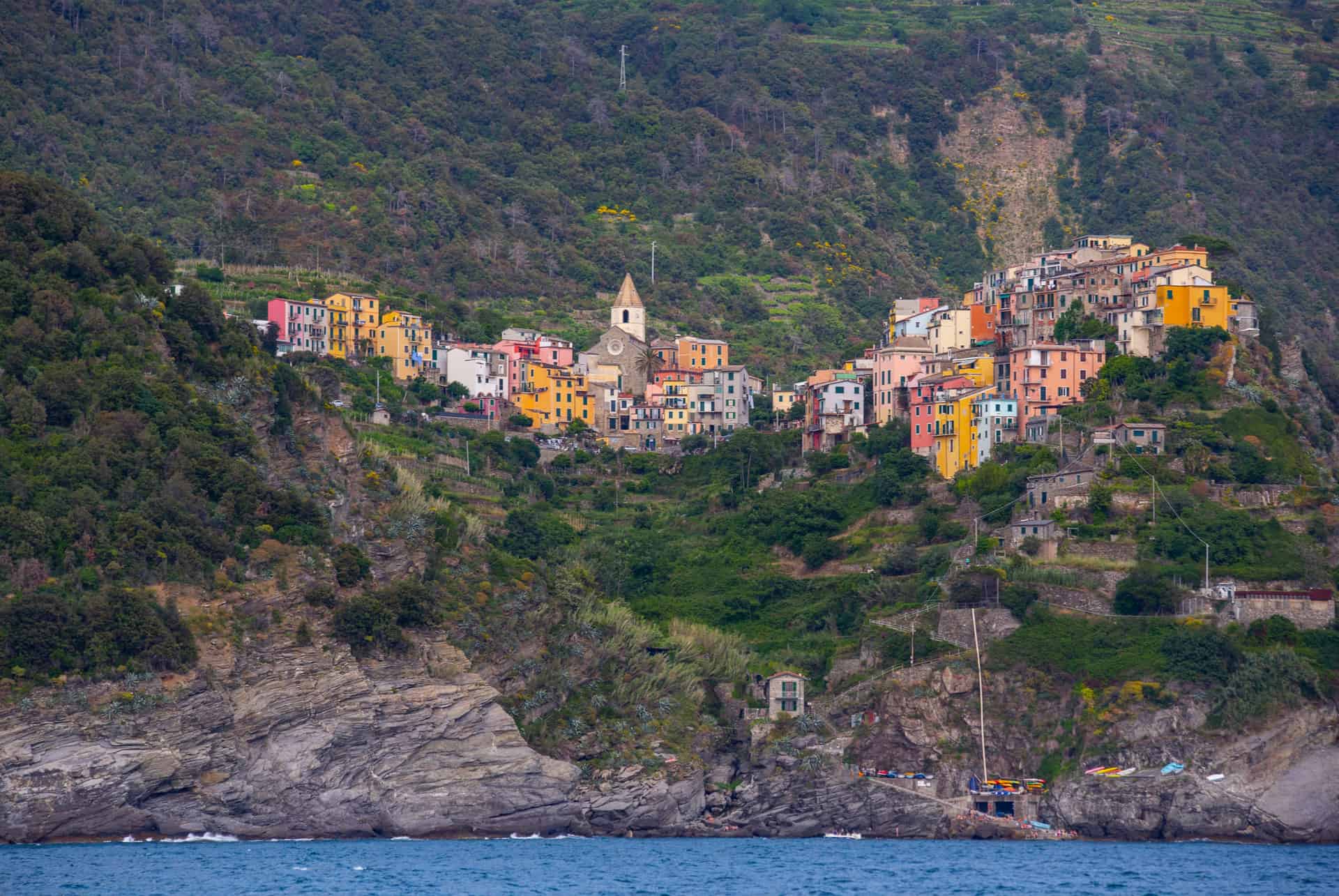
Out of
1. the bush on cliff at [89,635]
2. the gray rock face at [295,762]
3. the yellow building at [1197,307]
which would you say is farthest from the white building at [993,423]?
the bush on cliff at [89,635]

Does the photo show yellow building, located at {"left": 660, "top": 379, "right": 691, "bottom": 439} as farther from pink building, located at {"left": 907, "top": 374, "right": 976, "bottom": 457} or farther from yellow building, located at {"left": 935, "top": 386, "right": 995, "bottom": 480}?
yellow building, located at {"left": 935, "top": 386, "right": 995, "bottom": 480}

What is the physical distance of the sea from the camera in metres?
64.2

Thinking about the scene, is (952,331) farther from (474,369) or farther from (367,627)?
(367,627)

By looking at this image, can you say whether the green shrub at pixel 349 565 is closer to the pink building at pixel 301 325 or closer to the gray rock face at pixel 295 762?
the gray rock face at pixel 295 762

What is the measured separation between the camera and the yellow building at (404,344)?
4387 inches

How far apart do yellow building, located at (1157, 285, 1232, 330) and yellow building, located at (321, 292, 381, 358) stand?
3676cm

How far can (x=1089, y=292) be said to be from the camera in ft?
334

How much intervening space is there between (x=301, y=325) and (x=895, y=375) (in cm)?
2694

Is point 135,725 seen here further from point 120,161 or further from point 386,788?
point 120,161

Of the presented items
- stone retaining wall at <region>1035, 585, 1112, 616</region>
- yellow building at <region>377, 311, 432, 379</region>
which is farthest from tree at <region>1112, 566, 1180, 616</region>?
yellow building at <region>377, 311, 432, 379</region>

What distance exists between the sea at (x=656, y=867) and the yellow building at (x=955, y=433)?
20360 mm

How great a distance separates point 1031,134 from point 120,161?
6307 cm

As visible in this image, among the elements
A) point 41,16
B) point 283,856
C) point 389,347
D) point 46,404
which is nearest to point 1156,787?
point 283,856

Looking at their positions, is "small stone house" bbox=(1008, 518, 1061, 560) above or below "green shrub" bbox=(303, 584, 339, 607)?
above
